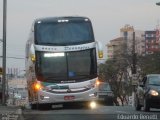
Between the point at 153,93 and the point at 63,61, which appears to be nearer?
the point at 153,93

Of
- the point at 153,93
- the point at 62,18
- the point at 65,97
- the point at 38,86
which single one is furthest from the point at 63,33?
the point at 153,93

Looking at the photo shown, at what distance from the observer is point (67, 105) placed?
1060 inches

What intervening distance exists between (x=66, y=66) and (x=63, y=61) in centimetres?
25

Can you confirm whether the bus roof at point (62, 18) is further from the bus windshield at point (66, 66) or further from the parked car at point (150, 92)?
the parked car at point (150, 92)

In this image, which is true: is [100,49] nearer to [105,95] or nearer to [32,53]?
[32,53]

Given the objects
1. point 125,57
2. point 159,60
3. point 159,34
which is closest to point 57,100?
point 159,60

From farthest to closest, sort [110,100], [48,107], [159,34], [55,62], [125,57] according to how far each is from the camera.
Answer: [159,34]
[125,57]
[110,100]
[48,107]
[55,62]

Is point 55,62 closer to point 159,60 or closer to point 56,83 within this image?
point 56,83

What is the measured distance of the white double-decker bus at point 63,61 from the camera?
2511cm

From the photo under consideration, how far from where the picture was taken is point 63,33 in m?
25.4

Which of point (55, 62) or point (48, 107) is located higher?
point (55, 62)

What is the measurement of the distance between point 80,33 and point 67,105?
3.65m

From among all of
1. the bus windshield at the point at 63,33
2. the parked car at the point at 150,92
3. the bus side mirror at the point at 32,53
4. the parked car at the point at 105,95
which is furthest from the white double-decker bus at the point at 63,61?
the parked car at the point at 105,95

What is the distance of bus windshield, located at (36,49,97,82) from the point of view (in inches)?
989
